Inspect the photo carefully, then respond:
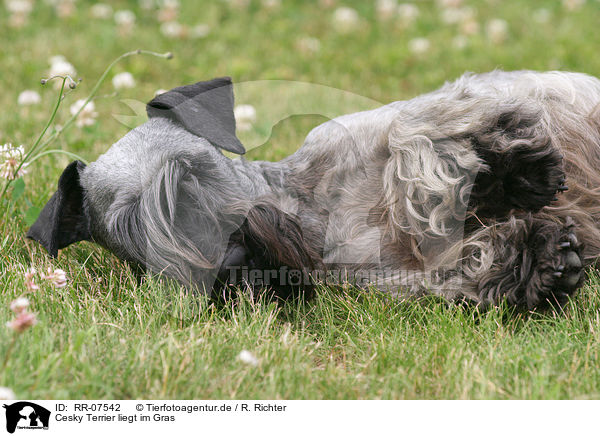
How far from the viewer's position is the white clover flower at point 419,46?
6.57 meters

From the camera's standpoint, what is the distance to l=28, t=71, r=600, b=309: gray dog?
8.93 ft

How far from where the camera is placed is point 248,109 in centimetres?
421

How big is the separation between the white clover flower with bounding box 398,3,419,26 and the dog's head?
15.4 feet

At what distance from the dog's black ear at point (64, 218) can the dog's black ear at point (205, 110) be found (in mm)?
481

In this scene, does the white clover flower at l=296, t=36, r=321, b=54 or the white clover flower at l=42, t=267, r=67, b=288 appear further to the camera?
the white clover flower at l=296, t=36, r=321, b=54

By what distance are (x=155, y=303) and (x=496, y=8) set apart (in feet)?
21.2

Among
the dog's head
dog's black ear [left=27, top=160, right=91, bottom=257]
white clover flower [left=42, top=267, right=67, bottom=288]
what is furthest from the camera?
dog's black ear [left=27, top=160, right=91, bottom=257]

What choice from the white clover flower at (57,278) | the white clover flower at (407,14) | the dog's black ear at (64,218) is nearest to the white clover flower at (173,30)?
the white clover flower at (407,14)

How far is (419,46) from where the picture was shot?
21.6ft

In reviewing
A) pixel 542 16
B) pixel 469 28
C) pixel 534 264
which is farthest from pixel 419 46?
pixel 534 264

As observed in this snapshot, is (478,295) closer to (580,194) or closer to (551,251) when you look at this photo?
(551,251)

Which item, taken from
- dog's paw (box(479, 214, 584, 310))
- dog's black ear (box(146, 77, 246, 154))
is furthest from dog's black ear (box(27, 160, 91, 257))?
dog's paw (box(479, 214, 584, 310))

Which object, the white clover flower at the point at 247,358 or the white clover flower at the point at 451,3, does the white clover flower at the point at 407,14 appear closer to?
the white clover flower at the point at 451,3
